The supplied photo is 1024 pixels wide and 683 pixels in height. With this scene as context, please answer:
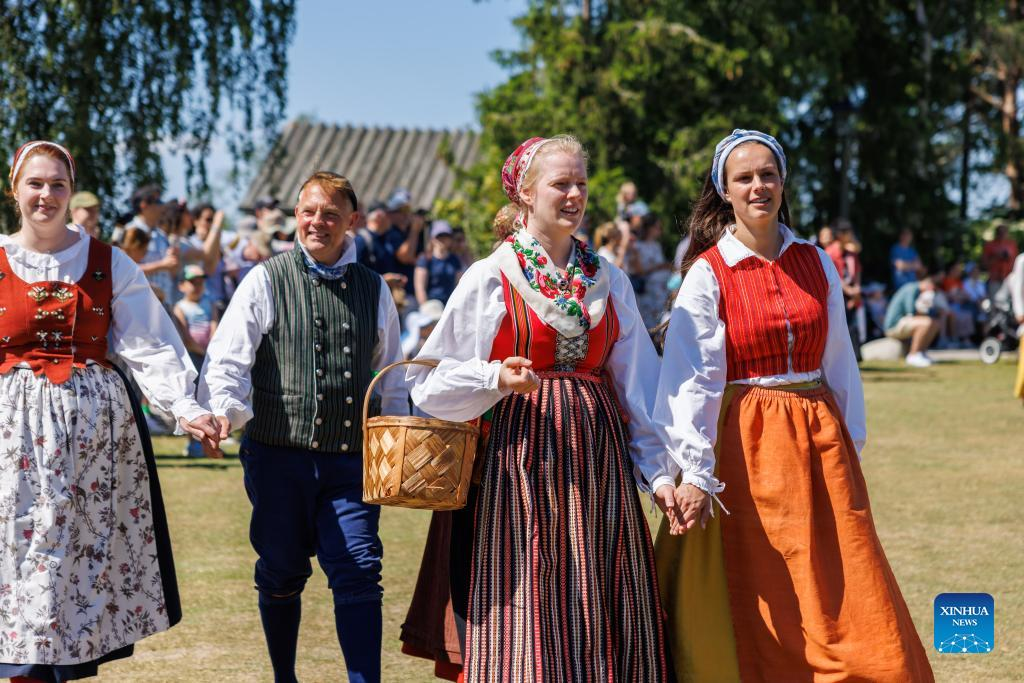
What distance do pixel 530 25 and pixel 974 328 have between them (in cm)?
928

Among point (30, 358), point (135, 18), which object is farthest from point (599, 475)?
point (135, 18)

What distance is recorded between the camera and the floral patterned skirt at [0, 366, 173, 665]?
13.0 feet

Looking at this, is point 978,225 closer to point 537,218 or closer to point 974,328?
point 974,328

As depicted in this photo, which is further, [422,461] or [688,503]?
[688,503]

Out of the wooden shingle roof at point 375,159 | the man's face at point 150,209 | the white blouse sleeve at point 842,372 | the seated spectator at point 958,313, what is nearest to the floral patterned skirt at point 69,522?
the white blouse sleeve at point 842,372

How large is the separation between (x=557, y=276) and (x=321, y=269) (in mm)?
871

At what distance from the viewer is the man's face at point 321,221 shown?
430 cm

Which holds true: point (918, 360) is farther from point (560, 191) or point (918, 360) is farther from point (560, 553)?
point (560, 553)

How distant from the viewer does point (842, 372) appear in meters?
4.09

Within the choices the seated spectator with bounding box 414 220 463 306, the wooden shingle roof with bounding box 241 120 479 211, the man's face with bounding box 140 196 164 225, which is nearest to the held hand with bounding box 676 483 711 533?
the man's face with bounding box 140 196 164 225

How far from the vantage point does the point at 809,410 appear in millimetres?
3951

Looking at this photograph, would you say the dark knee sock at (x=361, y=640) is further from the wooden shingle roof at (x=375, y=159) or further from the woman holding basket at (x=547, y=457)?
the wooden shingle roof at (x=375, y=159)

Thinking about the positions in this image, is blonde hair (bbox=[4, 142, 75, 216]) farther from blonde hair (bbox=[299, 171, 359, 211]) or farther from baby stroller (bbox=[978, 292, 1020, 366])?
baby stroller (bbox=[978, 292, 1020, 366])

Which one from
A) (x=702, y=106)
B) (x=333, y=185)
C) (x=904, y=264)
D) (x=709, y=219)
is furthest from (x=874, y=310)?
(x=333, y=185)
